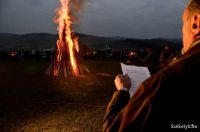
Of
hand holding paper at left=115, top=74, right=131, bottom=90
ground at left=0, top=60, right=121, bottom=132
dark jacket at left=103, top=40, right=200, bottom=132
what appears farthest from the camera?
ground at left=0, top=60, right=121, bottom=132

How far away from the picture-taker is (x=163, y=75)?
1632 millimetres

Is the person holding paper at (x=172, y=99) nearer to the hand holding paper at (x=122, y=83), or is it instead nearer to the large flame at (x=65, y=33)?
the hand holding paper at (x=122, y=83)

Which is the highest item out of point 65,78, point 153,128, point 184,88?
point 184,88

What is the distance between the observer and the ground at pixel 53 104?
26.2 feet

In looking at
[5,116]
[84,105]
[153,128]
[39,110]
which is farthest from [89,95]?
[153,128]

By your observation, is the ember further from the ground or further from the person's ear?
the person's ear

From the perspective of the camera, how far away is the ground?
799 centimetres

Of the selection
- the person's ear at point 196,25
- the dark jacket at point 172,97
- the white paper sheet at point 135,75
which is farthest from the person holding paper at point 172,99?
the white paper sheet at point 135,75

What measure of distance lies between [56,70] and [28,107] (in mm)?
7714

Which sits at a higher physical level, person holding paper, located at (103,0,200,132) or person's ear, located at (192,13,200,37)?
person's ear, located at (192,13,200,37)

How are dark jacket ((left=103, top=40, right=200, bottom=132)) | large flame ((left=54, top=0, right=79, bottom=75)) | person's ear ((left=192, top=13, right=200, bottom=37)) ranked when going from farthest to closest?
large flame ((left=54, top=0, right=79, bottom=75)) → person's ear ((left=192, top=13, right=200, bottom=37)) → dark jacket ((left=103, top=40, right=200, bottom=132))

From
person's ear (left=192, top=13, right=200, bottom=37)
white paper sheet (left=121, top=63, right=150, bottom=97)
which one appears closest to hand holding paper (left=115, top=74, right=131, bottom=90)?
white paper sheet (left=121, top=63, right=150, bottom=97)

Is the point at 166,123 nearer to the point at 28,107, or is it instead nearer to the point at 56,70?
the point at 28,107

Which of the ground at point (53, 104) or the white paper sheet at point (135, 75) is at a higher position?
the white paper sheet at point (135, 75)
